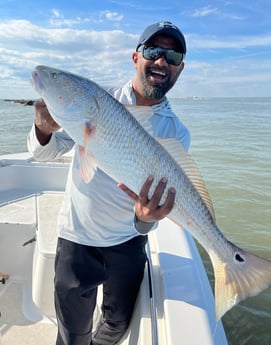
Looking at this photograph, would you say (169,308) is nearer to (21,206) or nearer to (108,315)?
(108,315)

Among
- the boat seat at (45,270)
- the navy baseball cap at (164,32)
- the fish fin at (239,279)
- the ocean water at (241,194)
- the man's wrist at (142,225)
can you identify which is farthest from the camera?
the ocean water at (241,194)

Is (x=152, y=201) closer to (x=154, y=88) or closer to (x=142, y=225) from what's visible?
(x=142, y=225)

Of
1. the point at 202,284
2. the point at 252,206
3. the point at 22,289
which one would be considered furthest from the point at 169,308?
the point at 252,206

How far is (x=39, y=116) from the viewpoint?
73.1 inches

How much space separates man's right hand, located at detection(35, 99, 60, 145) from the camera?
1.83 meters

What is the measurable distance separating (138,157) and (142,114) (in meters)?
0.27

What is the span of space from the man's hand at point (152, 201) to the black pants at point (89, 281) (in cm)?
52

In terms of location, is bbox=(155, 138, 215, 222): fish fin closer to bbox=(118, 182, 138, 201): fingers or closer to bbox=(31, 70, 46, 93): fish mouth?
bbox=(118, 182, 138, 201): fingers

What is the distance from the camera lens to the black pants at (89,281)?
218 cm

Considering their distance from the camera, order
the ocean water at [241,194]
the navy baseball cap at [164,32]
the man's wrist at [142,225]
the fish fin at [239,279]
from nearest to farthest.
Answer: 1. the fish fin at [239,279]
2. the man's wrist at [142,225]
3. the navy baseball cap at [164,32]
4. the ocean water at [241,194]

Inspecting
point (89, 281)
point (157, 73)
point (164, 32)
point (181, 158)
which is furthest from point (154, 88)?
point (89, 281)

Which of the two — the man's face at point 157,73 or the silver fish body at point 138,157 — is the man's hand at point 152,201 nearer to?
the silver fish body at point 138,157

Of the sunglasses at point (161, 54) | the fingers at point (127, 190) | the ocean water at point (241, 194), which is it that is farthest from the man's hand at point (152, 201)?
the ocean water at point (241, 194)

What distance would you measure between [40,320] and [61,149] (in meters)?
1.96
